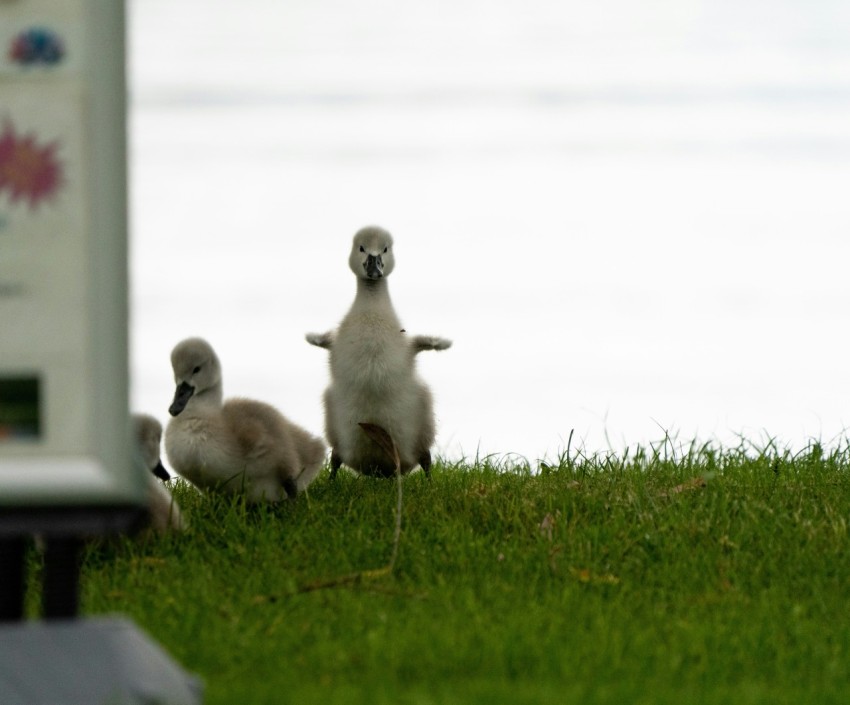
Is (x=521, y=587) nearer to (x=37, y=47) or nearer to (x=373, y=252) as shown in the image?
(x=373, y=252)

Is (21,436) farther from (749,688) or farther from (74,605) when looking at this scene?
(749,688)

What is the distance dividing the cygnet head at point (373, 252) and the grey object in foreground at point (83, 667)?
390cm

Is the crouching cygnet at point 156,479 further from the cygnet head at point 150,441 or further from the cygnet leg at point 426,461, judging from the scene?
the cygnet leg at point 426,461

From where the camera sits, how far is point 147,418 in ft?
24.5

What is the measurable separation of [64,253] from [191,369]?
3201 millimetres

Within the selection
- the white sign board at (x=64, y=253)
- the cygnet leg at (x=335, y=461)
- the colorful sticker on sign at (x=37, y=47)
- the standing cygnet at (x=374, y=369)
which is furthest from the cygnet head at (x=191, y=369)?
the colorful sticker on sign at (x=37, y=47)

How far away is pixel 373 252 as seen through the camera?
7.66m

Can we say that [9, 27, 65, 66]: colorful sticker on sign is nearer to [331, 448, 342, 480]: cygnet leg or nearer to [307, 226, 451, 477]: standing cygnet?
[307, 226, 451, 477]: standing cygnet

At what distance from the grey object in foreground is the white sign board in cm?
45

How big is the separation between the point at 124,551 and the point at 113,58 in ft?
11.9

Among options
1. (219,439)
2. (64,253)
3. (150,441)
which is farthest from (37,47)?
(150,441)

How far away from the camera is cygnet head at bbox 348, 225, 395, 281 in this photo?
766 cm

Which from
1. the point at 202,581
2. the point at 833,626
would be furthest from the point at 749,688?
the point at 202,581

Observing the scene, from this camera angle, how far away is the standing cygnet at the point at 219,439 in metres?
7.15
